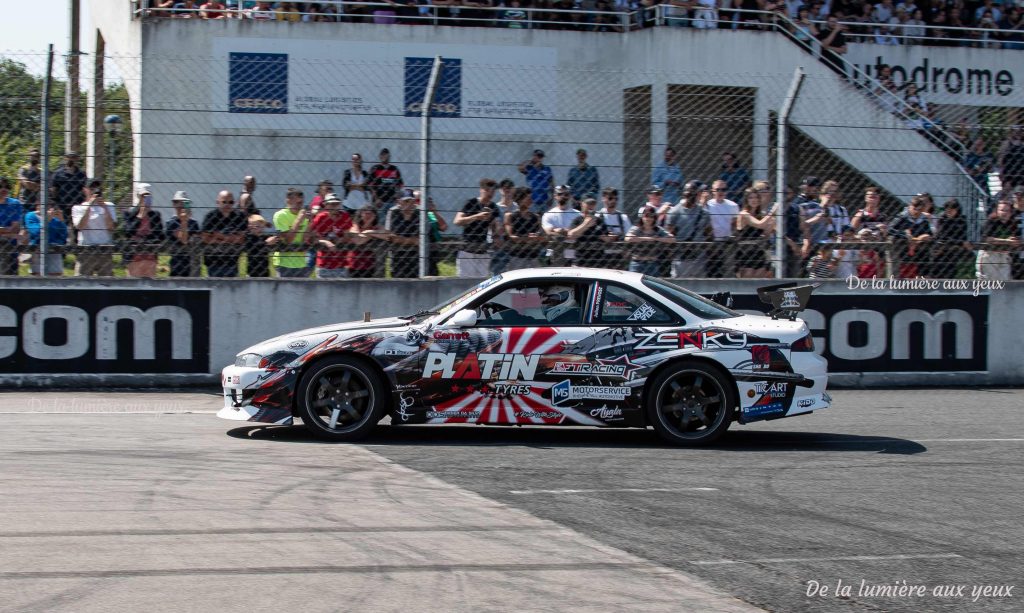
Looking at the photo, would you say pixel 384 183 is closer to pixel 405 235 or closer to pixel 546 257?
pixel 405 235

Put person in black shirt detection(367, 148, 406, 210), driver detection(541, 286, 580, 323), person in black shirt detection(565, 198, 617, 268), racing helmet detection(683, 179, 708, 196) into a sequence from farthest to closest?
racing helmet detection(683, 179, 708, 196)
person in black shirt detection(565, 198, 617, 268)
person in black shirt detection(367, 148, 406, 210)
driver detection(541, 286, 580, 323)

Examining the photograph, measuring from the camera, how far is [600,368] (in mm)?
8938

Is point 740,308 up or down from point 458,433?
up

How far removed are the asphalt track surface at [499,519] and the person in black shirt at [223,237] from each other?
8.70ft

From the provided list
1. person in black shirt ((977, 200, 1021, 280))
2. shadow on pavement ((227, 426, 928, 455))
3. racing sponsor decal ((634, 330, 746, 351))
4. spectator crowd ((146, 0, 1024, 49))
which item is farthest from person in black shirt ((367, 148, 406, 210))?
spectator crowd ((146, 0, 1024, 49))

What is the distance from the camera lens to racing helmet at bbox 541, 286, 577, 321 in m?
9.12

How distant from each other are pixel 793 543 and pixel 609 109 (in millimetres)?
7732

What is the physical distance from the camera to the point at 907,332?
13.1 m

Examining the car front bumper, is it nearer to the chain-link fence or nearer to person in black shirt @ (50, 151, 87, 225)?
the chain-link fence

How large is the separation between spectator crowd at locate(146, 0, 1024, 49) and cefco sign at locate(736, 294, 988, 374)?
29.4 feet

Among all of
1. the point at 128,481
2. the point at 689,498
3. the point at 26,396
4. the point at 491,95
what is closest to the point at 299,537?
the point at 128,481

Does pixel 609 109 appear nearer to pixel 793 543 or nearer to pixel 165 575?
pixel 793 543

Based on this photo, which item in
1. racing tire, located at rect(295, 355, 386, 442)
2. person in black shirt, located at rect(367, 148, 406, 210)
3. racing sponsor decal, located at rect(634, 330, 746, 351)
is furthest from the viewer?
person in black shirt, located at rect(367, 148, 406, 210)

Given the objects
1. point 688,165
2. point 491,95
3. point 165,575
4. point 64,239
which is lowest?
point 165,575
